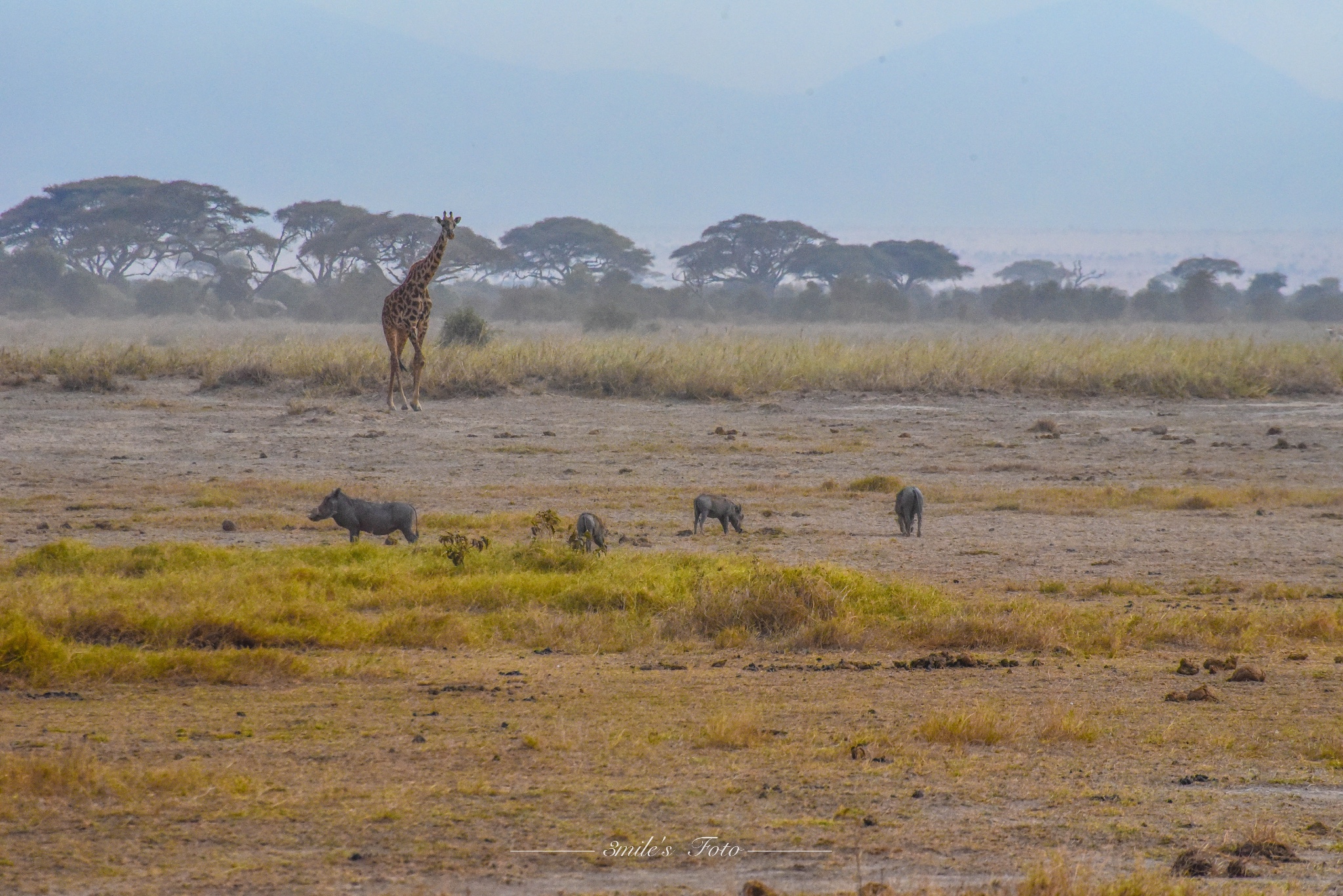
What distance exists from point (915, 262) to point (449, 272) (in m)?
19.8

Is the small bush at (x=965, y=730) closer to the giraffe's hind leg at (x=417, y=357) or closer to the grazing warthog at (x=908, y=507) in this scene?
the grazing warthog at (x=908, y=507)

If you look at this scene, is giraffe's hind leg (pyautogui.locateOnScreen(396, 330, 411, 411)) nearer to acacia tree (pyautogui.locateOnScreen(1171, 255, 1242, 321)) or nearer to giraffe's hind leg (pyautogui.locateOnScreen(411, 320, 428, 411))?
giraffe's hind leg (pyautogui.locateOnScreen(411, 320, 428, 411))

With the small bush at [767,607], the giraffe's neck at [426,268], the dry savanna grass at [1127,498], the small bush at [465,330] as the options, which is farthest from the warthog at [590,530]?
the small bush at [465,330]

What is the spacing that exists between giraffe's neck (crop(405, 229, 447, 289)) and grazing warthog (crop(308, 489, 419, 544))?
9.96 m

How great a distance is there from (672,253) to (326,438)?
42235mm

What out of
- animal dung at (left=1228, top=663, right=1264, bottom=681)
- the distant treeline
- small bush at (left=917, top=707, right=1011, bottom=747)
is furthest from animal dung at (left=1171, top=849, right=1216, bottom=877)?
the distant treeline

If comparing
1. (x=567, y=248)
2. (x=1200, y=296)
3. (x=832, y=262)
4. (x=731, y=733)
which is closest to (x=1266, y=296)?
(x=1200, y=296)

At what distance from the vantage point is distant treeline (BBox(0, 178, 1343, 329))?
47.3 metres

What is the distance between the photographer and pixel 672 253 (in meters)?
57.2

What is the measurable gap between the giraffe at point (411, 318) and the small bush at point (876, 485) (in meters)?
6.96

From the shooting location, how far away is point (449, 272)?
5075cm

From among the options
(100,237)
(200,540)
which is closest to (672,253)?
(100,237)

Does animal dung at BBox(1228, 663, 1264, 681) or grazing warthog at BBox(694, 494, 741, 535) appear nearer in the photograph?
animal dung at BBox(1228, 663, 1264, 681)

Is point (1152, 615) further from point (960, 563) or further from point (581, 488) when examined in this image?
point (581, 488)
